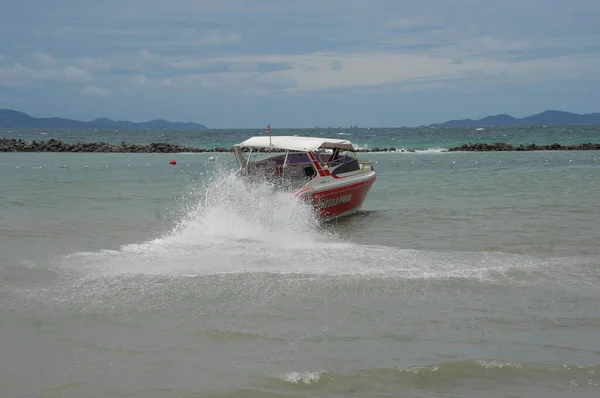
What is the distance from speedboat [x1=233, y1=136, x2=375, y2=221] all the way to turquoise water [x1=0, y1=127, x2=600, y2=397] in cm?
58

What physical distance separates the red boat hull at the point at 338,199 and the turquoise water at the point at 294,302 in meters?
0.36

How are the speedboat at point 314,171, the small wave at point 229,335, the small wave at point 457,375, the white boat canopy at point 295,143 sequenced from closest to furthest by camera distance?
the small wave at point 457,375, the small wave at point 229,335, the speedboat at point 314,171, the white boat canopy at point 295,143

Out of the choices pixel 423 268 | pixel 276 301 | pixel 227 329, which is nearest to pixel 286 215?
pixel 423 268

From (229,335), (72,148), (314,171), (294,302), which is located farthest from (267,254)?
(72,148)

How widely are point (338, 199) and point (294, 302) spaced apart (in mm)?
8798

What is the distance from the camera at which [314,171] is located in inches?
705

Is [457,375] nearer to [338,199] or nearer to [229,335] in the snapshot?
[229,335]

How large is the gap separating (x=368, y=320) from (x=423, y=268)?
3001 mm

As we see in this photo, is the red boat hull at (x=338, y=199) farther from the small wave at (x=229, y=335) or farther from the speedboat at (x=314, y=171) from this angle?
the small wave at (x=229, y=335)

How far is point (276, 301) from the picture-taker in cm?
878

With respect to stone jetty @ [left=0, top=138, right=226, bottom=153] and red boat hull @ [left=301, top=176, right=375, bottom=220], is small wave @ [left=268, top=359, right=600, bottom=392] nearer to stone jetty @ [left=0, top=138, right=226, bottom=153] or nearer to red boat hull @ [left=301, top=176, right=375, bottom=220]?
red boat hull @ [left=301, top=176, right=375, bottom=220]

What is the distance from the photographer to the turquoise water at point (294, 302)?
20.7 feet

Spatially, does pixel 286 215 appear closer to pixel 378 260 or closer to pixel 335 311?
pixel 378 260

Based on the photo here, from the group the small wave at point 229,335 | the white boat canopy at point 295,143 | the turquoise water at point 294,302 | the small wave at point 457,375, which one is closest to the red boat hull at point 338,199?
the turquoise water at point 294,302
